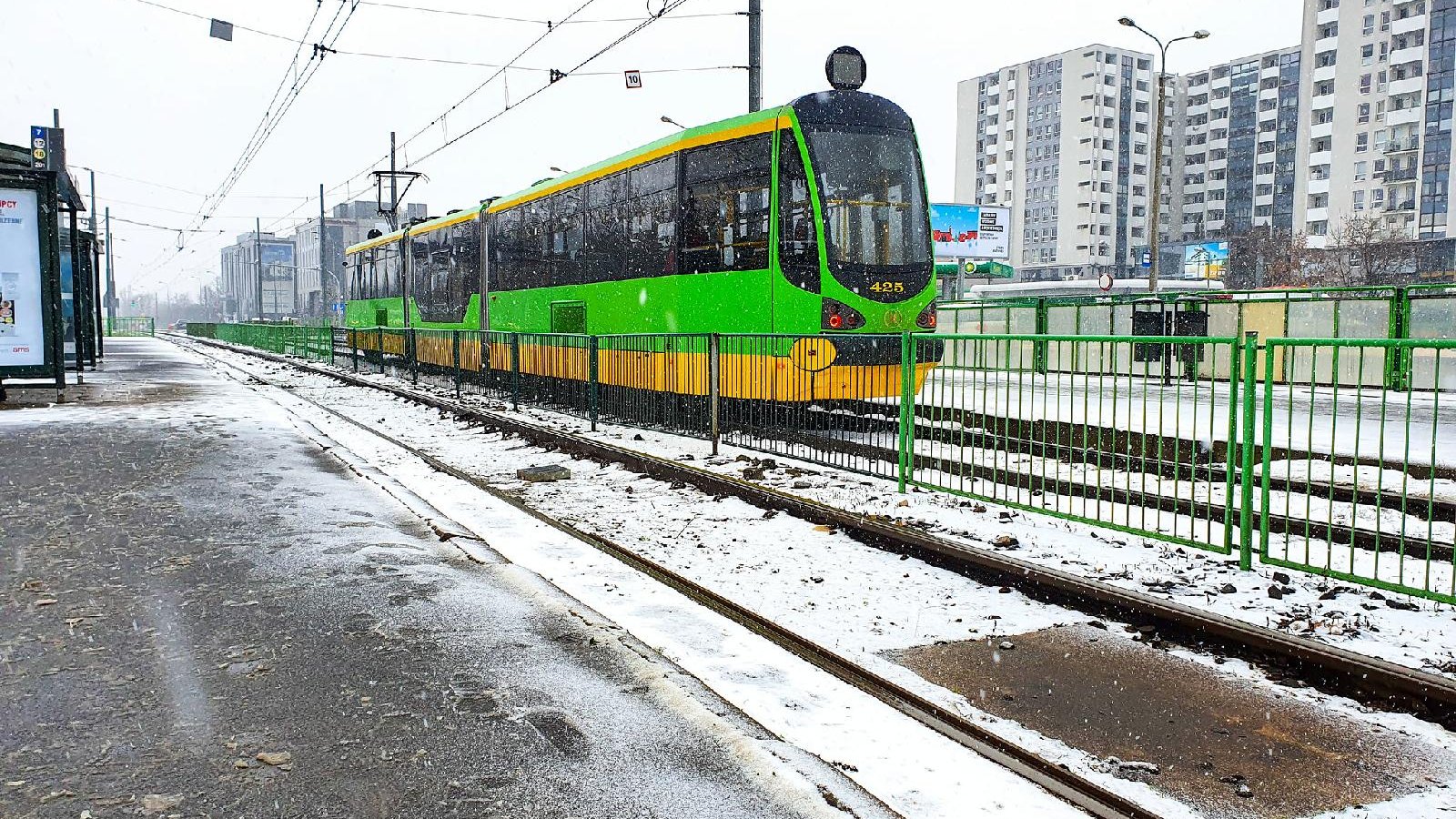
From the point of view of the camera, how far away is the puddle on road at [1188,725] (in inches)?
129

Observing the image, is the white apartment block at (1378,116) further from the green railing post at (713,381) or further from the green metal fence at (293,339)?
the green railing post at (713,381)

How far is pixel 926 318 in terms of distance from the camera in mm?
12922

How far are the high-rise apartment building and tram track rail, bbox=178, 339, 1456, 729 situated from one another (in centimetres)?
10704

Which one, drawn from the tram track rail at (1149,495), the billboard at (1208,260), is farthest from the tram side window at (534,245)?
the billboard at (1208,260)

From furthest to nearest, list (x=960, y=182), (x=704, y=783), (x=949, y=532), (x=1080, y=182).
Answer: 1. (x=960, y=182)
2. (x=1080, y=182)
3. (x=949, y=532)
4. (x=704, y=783)

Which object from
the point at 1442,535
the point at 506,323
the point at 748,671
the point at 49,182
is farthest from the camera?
the point at 506,323

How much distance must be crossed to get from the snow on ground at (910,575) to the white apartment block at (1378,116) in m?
78.7

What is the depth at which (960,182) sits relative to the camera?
410 ft

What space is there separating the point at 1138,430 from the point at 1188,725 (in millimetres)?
4322

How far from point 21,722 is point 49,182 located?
598 inches

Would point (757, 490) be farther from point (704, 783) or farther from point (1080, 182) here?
point (1080, 182)

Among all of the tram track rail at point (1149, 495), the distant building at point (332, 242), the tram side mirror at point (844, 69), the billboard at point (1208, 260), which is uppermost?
the distant building at point (332, 242)

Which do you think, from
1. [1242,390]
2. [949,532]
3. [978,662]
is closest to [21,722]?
[978,662]

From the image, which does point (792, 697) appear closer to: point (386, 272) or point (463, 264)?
point (463, 264)
